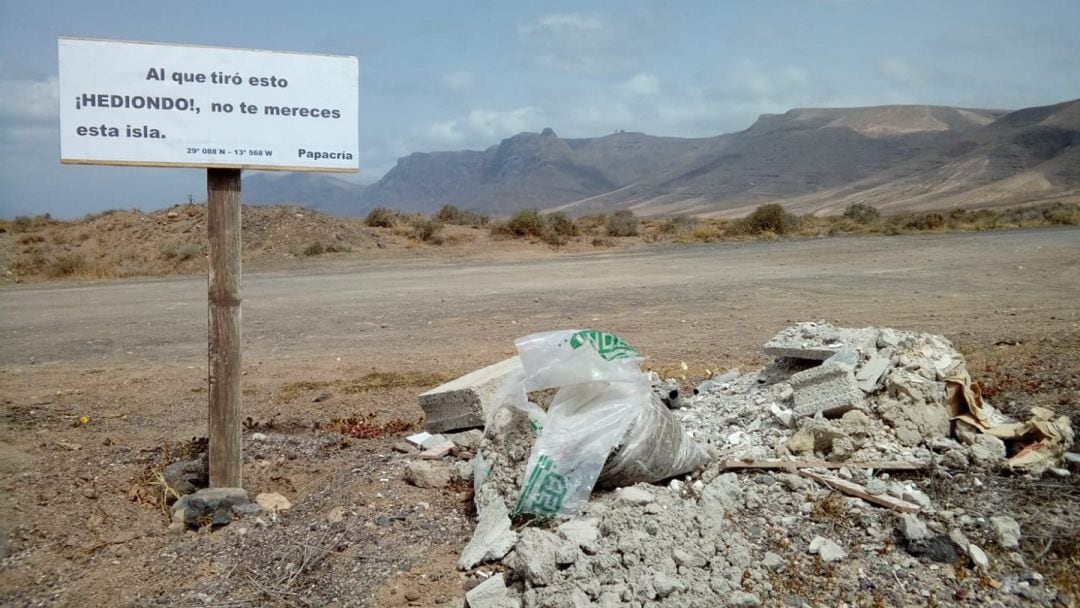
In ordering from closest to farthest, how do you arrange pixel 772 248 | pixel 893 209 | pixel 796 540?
1. pixel 796 540
2. pixel 772 248
3. pixel 893 209

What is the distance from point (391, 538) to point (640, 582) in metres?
1.34

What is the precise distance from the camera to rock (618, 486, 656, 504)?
4.04 metres

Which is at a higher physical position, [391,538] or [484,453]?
[484,453]

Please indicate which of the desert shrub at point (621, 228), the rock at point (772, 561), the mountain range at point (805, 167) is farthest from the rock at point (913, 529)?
the mountain range at point (805, 167)

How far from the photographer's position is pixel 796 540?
3.87 metres

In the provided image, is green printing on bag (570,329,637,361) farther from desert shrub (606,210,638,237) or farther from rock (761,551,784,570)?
desert shrub (606,210,638,237)

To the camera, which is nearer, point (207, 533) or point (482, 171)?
point (207, 533)

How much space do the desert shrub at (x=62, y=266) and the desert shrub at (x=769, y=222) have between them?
20.6 metres

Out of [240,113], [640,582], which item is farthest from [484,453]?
[240,113]

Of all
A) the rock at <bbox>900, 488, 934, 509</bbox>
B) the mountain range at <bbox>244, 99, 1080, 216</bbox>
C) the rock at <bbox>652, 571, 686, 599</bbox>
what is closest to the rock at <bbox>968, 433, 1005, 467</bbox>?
the rock at <bbox>900, 488, 934, 509</bbox>

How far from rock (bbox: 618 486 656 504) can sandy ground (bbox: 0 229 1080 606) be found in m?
0.81

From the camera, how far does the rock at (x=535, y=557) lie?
353cm

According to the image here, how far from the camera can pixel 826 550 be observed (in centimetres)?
374

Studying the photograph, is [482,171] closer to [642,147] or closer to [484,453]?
[642,147]
